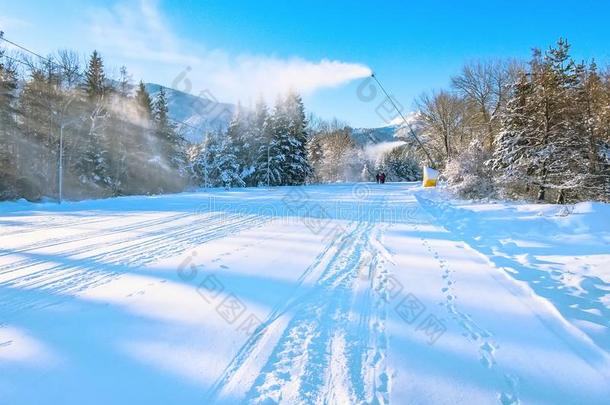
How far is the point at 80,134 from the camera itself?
25500 mm

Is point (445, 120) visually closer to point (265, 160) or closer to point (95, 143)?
point (265, 160)

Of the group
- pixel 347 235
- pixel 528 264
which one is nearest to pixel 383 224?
pixel 347 235

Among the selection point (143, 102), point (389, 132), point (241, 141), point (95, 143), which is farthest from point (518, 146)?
point (389, 132)

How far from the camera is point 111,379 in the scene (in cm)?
242

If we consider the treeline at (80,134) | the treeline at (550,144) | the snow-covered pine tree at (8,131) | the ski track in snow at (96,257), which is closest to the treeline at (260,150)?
the treeline at (80,134)

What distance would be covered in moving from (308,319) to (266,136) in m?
34.0

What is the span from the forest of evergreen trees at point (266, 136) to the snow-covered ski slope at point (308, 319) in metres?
6.26

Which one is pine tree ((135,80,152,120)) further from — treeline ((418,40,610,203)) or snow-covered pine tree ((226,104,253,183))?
treeline ((418,40,610,203))

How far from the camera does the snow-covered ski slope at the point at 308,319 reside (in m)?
2.40


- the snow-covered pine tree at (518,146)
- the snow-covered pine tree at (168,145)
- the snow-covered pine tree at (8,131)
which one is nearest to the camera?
the snow-covered pine tree at (518,146)

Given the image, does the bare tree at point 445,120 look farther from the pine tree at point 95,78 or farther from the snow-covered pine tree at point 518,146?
the pine tree at point 95,78

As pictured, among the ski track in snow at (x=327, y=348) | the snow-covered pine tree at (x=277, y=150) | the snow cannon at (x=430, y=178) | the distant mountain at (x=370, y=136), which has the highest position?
the distant mountain at (x=370, y=136)

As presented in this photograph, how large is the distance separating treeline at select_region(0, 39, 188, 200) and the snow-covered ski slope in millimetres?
19553

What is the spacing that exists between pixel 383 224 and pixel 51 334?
7368mm
